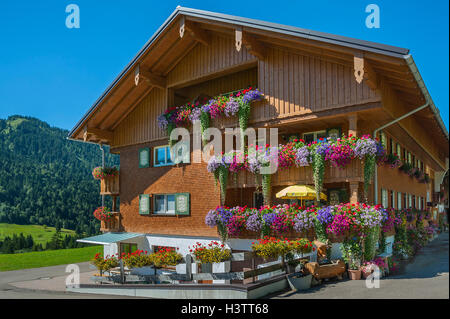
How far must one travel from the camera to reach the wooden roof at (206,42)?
1395cm

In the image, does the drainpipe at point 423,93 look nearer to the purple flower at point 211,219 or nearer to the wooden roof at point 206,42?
the wooden roof at point 206,42

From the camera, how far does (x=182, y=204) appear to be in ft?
65.8

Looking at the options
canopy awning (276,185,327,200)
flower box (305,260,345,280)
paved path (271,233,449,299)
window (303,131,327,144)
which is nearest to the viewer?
paved path (271,233,449,299)

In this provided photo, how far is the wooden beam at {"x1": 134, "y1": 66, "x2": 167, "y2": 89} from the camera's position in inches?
791

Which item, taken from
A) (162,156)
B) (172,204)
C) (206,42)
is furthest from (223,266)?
(206,42)

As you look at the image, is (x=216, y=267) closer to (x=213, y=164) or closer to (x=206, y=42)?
(x=213, y=164)

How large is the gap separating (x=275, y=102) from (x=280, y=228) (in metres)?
5.28

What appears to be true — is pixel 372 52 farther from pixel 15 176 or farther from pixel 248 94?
pixel 15 176

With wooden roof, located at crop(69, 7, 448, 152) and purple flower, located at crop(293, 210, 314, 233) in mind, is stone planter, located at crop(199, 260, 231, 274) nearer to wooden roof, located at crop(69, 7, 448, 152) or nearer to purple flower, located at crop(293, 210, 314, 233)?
purple flower, located at crop(293, 210, 314, 233)

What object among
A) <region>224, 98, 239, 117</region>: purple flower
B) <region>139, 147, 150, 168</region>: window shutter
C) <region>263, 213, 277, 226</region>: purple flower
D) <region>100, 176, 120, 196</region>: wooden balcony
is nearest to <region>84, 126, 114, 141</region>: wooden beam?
<region>100, 176, 120, 196</region>: wooden balcony

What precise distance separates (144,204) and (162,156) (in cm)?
287

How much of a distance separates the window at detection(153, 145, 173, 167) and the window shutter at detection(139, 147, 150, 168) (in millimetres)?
397

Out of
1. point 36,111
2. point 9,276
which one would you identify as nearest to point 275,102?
point 9,276

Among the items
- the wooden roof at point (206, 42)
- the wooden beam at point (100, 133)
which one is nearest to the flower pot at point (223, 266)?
the wooden roof at point (206, 42)
